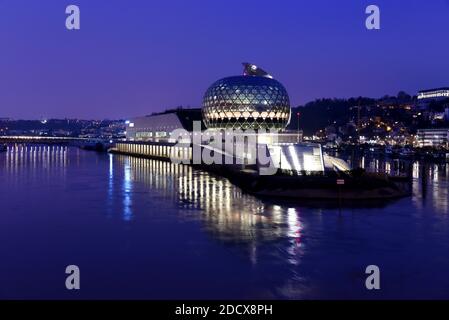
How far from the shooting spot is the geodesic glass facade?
193ft

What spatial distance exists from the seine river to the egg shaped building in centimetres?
3027

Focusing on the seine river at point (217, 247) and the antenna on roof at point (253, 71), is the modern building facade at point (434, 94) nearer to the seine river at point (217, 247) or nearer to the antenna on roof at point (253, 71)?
the antenna on roof at point (253, 71)

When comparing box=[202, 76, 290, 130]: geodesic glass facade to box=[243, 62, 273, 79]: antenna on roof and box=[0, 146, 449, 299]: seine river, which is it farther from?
box=[0, 146, 449, 299]: seine river

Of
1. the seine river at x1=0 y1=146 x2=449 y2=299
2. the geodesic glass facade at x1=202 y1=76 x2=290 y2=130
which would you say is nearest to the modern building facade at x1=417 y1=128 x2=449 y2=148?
the geodesic glass facade at x1=202 y1=76 x2=290 y2=130

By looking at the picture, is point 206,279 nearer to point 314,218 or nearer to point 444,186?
point 314,218

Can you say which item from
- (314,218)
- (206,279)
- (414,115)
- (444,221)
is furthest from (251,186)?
(414,115)

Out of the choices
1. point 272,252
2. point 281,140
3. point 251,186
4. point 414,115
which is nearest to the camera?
point 272,252

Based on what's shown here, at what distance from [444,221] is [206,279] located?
43.3 feet

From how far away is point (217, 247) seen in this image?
16484 mm

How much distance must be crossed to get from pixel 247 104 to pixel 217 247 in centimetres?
4326

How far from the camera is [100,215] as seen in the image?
2292 cm

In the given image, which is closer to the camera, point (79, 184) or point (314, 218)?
point (314, 218)

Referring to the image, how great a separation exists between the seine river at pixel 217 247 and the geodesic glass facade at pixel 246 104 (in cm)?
3026

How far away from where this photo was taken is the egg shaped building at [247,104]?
193 ft
